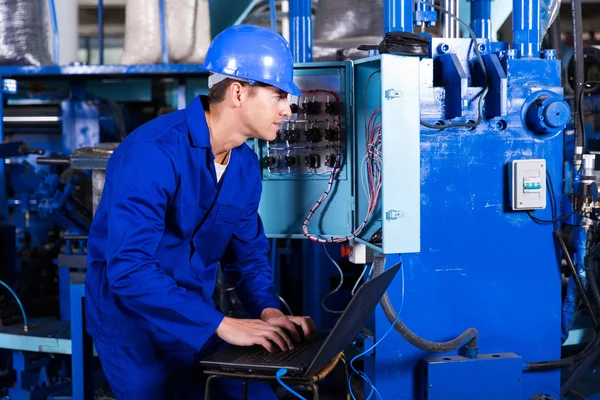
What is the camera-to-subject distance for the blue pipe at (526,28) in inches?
103

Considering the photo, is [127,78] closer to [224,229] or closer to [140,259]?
[224,229]

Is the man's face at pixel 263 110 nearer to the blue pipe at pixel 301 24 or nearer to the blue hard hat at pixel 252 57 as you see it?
the blue hard hat at pixel 252 57

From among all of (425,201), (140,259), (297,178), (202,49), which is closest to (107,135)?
(202,49)

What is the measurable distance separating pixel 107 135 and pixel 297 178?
2.31 m

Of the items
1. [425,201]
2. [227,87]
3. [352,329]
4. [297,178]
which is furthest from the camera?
[297,178]

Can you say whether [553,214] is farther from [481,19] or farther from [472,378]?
[481,19]

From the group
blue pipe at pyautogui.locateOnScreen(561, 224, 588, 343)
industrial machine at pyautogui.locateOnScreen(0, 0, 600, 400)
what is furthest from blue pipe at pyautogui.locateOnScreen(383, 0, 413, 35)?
blue pipe at pyautogui.locateOnScreen(561, 224, 588, 343)

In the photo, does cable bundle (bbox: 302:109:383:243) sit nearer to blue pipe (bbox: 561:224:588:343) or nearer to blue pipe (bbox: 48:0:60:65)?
blue pipe (bbox: 561:224:588:343)

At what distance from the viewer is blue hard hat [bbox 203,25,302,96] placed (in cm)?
199

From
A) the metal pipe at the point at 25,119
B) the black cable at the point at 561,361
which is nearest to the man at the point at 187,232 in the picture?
the black cable at the point at 561,361

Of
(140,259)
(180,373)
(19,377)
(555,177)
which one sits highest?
(555,177)

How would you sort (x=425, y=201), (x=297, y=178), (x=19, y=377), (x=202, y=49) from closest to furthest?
(x=425, y=201)
(x=297, y=178)
(x=19, y=377)
(x=202, y=49)

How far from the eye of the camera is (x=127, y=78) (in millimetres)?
4117

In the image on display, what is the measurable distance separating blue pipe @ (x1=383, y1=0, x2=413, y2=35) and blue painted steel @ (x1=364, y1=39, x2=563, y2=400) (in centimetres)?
12
